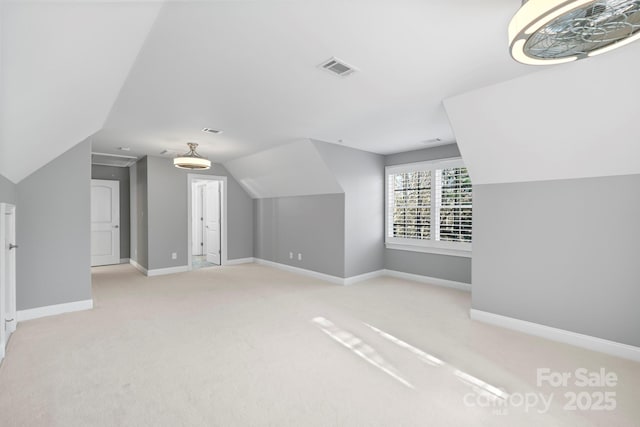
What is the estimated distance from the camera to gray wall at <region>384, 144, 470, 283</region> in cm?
478

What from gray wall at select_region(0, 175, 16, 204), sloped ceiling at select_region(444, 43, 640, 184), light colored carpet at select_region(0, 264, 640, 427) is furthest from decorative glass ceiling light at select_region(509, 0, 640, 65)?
gray wall at select_region(0, 175, 16, 204)

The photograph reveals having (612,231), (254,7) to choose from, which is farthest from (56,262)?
(612,231)

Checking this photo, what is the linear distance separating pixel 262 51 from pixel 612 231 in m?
3.35

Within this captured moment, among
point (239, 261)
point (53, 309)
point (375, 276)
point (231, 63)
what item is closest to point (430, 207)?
point (375, 276)

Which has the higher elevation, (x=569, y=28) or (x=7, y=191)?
(x=569, y=28)

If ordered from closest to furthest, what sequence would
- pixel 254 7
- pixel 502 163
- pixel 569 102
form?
pixel 254 7
pixel 569 102
pixel 502 163

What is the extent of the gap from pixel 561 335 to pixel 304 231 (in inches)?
162

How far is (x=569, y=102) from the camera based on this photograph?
2443 mm

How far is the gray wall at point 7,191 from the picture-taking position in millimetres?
2656

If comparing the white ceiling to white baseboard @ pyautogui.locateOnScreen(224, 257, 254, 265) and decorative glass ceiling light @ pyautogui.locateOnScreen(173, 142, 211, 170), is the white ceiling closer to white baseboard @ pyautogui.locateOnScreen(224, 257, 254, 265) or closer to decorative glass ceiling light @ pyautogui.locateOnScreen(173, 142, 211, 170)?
decorative glass ceiling light @ pyautogui.locateOnScreen(173, 142, 211, 170)

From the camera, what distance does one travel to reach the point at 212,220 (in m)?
7.45

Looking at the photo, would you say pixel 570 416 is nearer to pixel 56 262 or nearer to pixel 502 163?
pixel 502 163

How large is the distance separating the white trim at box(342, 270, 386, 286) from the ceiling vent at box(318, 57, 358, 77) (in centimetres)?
354

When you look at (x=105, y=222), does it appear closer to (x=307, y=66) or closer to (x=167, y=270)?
(x=167, y=270)
